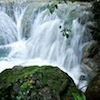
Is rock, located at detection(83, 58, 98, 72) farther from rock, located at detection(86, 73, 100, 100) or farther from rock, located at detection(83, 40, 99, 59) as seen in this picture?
rock, located at detection(86, 73, 100, 100)

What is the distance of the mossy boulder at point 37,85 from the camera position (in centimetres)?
407

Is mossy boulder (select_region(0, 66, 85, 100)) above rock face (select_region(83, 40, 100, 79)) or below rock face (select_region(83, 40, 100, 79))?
above

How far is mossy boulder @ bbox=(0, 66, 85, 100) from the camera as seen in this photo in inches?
160

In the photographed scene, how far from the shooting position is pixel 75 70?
7.55 metres

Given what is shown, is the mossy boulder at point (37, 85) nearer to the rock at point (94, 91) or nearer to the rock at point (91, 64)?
the rock at point (94, 91)

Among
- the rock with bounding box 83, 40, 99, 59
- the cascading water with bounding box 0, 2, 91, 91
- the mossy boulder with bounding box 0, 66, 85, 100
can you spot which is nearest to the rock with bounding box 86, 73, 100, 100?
the mossy boulder with bounding box 0, 66, 85, 100

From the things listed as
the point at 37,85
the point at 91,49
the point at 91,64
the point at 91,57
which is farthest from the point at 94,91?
the point at 91,49

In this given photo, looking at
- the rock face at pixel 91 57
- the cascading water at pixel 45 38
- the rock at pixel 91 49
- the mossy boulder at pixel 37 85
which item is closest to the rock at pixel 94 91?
the mossy boulder at pixel 37 85

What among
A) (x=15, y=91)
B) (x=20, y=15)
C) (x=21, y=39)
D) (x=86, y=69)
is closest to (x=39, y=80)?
(x=15, y=91)

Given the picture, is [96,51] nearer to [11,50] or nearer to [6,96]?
[11,50]

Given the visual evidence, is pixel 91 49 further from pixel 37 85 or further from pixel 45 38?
pixel 37 85

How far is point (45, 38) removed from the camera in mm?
8938

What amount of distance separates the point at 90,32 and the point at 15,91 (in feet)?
14.3

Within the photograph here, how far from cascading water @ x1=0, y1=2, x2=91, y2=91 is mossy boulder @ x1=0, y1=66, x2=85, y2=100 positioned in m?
2.39
